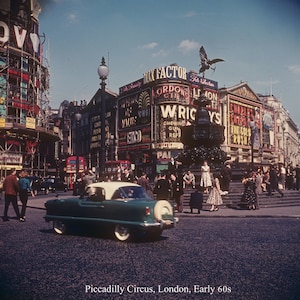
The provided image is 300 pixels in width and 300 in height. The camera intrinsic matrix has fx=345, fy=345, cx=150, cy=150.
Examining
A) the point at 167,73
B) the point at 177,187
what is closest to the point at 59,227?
the point at 177,187

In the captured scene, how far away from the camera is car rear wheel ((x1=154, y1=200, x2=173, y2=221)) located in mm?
8203

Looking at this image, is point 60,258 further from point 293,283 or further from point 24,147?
point 24,147

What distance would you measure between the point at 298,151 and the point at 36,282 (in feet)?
346

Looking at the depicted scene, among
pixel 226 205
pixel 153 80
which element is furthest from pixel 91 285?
pixel 153 80

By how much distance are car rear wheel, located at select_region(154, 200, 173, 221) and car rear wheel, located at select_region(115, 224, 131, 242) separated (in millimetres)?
811

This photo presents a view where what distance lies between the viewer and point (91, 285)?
15.1ft

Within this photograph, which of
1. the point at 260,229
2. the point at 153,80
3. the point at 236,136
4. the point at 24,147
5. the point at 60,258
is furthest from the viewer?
the point at 236,136

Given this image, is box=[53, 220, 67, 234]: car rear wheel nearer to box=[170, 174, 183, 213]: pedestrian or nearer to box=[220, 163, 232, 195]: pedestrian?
box=[170, 174, 183, 213]: pedestrian

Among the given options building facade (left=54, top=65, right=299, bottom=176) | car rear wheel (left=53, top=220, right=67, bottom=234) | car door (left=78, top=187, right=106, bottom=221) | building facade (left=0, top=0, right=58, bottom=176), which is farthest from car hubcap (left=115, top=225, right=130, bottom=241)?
building facade (left=54, top=65, right=299, bottom=176)

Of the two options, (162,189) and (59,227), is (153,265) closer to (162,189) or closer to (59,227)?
(59,227)

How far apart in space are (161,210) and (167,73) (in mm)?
45711

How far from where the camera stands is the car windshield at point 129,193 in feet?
28.5

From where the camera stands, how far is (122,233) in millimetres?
8453

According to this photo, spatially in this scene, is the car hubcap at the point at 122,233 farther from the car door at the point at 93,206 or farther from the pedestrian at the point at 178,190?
the pedestrian at the point at 178,190
